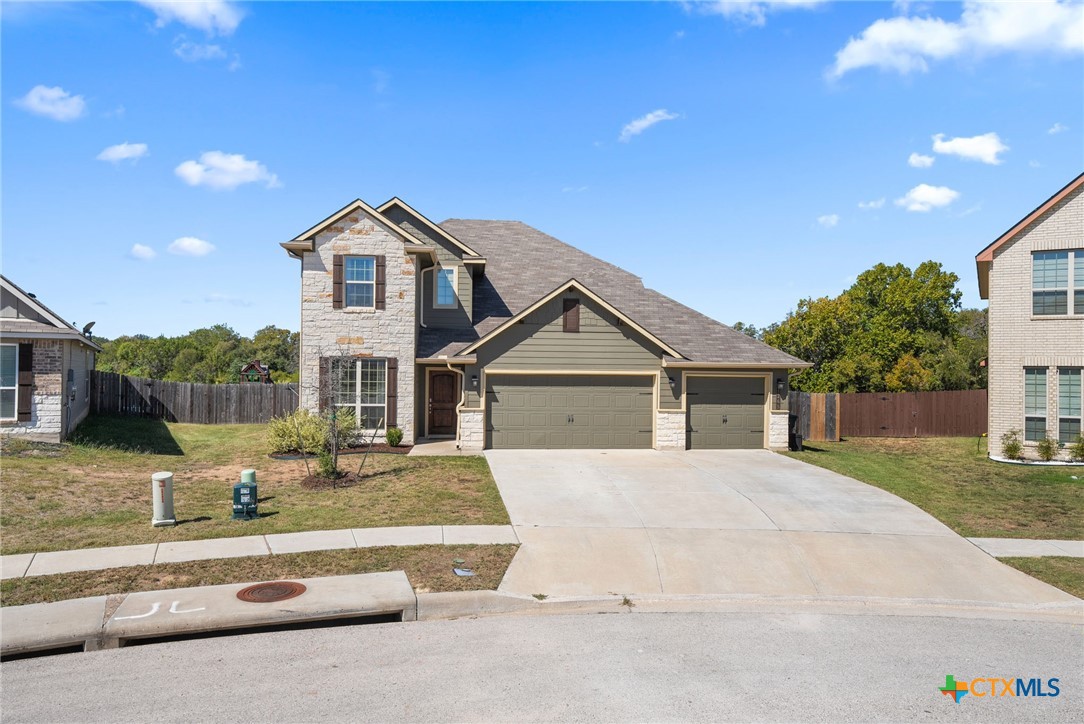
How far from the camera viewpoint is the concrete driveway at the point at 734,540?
9539 mm

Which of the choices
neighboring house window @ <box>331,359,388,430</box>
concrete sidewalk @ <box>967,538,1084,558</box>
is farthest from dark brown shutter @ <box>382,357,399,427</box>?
concrete sidewalk @ <box>967,538,1084,558</box>

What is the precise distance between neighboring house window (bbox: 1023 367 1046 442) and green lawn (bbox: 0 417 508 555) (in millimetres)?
15421

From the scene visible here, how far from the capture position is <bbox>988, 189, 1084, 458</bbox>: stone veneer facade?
64.8ft

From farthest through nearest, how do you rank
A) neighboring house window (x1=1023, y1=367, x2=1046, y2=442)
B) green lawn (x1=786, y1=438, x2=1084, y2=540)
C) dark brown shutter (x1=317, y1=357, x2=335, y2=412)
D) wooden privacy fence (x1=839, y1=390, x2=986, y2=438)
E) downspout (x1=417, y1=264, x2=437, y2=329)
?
1. wooden privacy fence (x1=839, y1=390, x2=986, y2=438)
2. downspout (x1=417, y1=264, x2=437, y2=329)
3. neighboring house window (x1=1023, y1=367, x2=1046, y2=442)
4. dark brown shutter (x1=317, y1=357, x2=335, y2=412)
5. green lawn (x1=786, y1=438, x2=1084, y2=540)

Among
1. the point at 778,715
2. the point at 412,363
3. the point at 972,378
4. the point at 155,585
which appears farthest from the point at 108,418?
the point at 972,378

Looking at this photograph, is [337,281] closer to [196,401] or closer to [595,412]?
[595,412]

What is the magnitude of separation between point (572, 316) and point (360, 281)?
240 inches

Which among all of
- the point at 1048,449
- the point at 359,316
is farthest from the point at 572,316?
the point at 1048,449

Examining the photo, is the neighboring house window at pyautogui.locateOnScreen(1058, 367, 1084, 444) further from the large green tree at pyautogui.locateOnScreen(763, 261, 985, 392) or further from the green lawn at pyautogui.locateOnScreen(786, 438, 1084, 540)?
the large green tree at pyautogui.locateOnScreen(763, 261, 985, 392)

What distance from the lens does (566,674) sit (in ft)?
21.6

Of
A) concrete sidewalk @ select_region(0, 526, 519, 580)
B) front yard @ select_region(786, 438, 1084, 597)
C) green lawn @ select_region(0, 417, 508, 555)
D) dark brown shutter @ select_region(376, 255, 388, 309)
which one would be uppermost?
dark brown shutter @ select_region(376, 255, 388, 309)

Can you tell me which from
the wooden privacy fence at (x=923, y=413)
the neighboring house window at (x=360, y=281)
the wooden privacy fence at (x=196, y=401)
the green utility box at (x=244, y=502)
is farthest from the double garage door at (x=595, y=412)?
the wooden privacy fence at (x=196, y=401)

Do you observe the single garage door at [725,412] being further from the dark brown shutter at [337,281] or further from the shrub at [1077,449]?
the dark brown shutter at [337,281]

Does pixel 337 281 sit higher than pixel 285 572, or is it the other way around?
pixel 337 281
